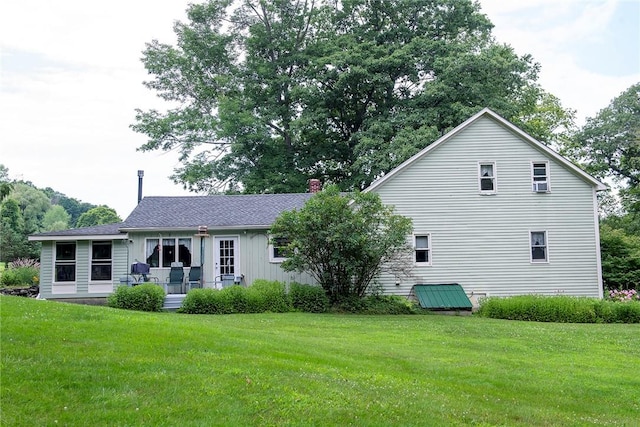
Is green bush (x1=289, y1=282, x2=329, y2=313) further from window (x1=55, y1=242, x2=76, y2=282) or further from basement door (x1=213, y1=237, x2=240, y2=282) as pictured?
window (x1=55, y1=242, x2=76, y2=282)

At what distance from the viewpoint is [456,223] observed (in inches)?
827

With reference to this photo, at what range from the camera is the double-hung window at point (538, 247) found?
2097 centimetres

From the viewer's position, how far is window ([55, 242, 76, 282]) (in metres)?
20.5

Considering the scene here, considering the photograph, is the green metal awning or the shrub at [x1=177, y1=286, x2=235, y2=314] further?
the green metal awning

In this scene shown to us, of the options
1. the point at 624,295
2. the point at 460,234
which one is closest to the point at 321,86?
the point at 460,234

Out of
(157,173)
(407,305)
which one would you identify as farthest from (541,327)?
(157,173)

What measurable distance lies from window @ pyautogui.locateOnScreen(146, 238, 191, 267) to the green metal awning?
888 cm

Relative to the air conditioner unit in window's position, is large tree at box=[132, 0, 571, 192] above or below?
above

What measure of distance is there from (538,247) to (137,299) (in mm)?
14759

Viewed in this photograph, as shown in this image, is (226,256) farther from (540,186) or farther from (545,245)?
(540,186)

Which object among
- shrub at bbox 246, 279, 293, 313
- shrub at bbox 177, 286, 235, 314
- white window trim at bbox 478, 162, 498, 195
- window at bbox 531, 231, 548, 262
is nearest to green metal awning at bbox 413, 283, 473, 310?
window at bbox 531, 231, 548, 262

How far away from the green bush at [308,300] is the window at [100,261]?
7622 mm

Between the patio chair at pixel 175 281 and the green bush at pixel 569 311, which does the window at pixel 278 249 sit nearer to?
the patio chair at pixel 175 281

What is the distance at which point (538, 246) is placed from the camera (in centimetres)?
2102
